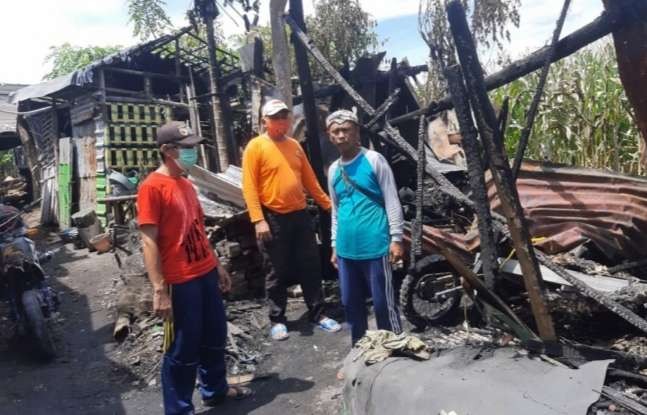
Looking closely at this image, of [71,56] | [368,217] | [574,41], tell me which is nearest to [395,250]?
[368,217]

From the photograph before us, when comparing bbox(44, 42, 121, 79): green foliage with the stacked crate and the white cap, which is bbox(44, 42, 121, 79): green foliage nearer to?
the stacked crate

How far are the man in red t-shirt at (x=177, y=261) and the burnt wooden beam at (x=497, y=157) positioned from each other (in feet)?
6.17

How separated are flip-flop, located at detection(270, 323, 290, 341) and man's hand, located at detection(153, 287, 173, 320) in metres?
1.86

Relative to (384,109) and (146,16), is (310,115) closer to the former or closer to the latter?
(384,109)

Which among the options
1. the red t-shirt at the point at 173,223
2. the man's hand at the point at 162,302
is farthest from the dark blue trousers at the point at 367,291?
the man's hand at the point at 162,302

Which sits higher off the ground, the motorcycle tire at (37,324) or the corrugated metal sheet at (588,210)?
the corrugated metal sheet at (588,210)

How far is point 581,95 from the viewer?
6.91m

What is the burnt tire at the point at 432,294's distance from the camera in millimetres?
4609

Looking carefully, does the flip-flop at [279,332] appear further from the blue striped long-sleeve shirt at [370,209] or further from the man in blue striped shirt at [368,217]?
the blue striped long-sleeve shirt at [370,209]

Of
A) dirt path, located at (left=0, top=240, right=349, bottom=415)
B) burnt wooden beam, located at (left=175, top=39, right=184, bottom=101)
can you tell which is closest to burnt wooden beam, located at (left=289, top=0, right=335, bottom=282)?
dirt path, located at (left=0, top=240, right=349, bottom=415)

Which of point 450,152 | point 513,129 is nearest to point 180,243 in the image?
point 450,152

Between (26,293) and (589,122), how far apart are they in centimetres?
682

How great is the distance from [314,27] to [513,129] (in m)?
9.76

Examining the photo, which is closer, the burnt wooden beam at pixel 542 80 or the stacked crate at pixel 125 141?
the burnt wooden beam at pixel 542 80
